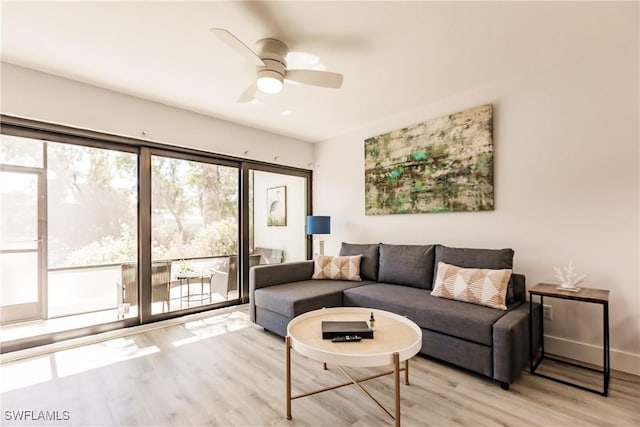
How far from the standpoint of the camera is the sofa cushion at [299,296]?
281 centimetres

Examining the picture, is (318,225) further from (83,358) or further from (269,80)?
(83,358)

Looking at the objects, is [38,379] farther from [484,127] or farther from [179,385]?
[484,127]

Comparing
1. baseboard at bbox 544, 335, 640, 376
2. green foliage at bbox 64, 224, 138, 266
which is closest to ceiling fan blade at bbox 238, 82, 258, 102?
green foliage at bbox 64, 224, 138, 266

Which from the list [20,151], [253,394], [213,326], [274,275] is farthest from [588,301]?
[20,151]

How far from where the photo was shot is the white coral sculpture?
7.33 feet

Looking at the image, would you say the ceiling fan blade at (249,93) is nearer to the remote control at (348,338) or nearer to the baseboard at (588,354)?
the remote control at (348,338)

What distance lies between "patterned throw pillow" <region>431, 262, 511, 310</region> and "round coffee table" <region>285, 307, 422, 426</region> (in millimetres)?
793

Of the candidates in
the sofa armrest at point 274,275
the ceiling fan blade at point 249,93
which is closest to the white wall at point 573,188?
the sofa armrest at point 274,275

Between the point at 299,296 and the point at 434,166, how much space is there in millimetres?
2084

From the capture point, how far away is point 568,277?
2.24m

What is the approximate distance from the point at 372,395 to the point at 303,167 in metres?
3.56

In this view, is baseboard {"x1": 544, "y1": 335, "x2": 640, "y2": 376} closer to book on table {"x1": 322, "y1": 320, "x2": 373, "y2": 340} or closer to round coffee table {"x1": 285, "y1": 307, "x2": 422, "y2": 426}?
round coffee table {"x1": 285, "y1": 307, "x2": 422, "y2": 426}

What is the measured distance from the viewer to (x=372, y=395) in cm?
197

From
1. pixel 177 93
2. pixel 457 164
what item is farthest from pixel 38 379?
pixel 457 164
